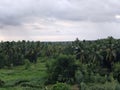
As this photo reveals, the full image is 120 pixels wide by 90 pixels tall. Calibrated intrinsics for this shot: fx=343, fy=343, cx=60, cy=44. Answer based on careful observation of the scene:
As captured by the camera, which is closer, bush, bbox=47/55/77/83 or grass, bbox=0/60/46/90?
grass, bbox=0/60/46/90

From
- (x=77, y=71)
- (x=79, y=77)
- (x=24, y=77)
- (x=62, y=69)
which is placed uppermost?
(x=62, y=69)

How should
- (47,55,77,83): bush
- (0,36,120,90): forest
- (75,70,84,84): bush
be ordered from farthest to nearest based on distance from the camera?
(47,55,77,83): bush
(0,36,120,90): forest
(75,70,84,84): bush

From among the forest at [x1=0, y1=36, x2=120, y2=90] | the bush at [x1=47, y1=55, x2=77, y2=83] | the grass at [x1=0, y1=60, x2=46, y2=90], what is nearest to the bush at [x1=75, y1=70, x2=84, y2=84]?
the forest at [x1=0, y1=36, x2=120, y2=90]

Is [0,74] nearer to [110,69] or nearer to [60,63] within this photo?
[60,63]

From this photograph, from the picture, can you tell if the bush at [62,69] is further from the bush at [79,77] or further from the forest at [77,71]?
the bush at [79,77]

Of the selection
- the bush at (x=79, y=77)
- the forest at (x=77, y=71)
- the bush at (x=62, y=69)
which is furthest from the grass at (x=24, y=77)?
the bush at (x=79, y=77)

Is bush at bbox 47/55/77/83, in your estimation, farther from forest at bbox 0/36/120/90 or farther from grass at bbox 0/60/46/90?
grass at bbox 0/60/46/90

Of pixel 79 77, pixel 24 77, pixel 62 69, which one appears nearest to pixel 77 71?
pixel 79 77

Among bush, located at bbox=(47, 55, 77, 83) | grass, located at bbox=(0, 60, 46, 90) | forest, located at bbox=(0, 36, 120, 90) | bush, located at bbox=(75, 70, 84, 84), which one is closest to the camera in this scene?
bush, located at bbox=(75, 70, 84, 84)

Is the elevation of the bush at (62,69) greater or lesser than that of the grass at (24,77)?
greater

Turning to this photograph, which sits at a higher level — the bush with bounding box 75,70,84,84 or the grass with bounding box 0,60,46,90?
the bush with bounding box 75,70,84,84

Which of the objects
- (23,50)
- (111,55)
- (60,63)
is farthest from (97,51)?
(23,50)

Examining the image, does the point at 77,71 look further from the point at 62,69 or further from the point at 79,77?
the point at 62,69

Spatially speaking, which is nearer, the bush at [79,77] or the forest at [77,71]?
the bush at [79,77]
